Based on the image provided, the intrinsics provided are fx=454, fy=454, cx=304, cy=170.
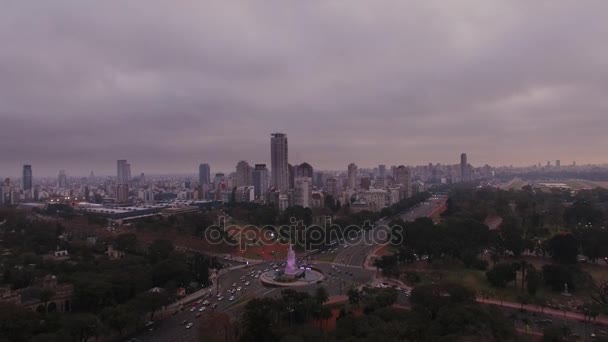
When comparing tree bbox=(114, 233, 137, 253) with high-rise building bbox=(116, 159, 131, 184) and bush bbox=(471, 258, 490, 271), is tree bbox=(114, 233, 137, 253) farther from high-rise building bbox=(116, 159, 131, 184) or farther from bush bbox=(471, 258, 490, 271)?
high-rise building bbox=(116, 159, 131, 184)

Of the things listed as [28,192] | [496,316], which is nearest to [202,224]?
[496,316]

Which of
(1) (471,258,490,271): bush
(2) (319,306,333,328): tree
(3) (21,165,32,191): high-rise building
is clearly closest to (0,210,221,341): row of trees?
(2) (319,306,333,328): tree

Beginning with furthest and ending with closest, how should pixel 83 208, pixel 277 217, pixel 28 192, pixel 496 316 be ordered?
pixel 28 192 → pixel 83 208 → pixel 277 217 → pixel 496 316

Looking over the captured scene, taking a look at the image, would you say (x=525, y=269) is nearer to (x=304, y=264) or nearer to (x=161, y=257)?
(x=304, y=264)

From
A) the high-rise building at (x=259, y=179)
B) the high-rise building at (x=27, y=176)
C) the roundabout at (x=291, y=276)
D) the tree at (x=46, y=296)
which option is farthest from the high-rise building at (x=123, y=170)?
the tree at (x=46, y=296)

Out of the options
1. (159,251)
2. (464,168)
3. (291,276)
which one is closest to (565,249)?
(291,276)

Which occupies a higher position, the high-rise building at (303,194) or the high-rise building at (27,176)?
the high-rise building at (27,176)

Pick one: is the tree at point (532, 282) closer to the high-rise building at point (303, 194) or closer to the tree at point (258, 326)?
the tree at point (258, 326)
